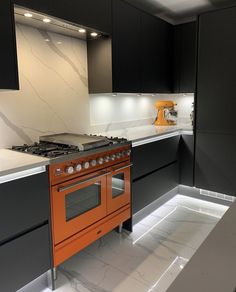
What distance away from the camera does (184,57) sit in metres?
3.29

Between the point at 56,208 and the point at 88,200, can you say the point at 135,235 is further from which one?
the point at 56,208

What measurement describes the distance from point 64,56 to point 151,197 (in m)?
1.69

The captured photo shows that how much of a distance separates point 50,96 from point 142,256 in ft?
5.28

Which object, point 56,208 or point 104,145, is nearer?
point 56,208

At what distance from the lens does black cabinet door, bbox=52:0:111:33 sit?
74.8 inches

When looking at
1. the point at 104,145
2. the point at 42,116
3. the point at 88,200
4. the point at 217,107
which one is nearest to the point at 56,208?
the point at 88,200

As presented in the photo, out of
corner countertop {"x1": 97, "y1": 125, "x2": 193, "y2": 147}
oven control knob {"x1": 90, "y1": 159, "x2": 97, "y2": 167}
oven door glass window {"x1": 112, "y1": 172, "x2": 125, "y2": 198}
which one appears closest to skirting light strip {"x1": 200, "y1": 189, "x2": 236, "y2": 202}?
corner countertop {"x1": 97, "y1": 125, "x2": 193, "y2": 147}

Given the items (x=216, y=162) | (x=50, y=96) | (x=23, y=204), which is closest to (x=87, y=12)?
(x=50, y=96)

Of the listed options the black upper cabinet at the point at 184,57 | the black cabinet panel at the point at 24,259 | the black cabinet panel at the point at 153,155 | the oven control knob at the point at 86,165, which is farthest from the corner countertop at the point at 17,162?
the black upper cabinet at the point at 184,57

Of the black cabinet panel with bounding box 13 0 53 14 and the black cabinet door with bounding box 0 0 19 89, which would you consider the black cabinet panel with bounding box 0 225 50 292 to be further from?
the black cabinet panel with bounding box 13 0 53 14

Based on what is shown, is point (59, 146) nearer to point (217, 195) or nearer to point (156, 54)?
point (156, 54)

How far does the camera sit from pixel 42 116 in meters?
2.28

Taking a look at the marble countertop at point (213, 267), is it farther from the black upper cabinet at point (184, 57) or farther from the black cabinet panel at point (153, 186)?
the black upper cabinet at point (184, 57)

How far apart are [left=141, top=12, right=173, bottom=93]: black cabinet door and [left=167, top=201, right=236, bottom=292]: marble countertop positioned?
2384 mm
